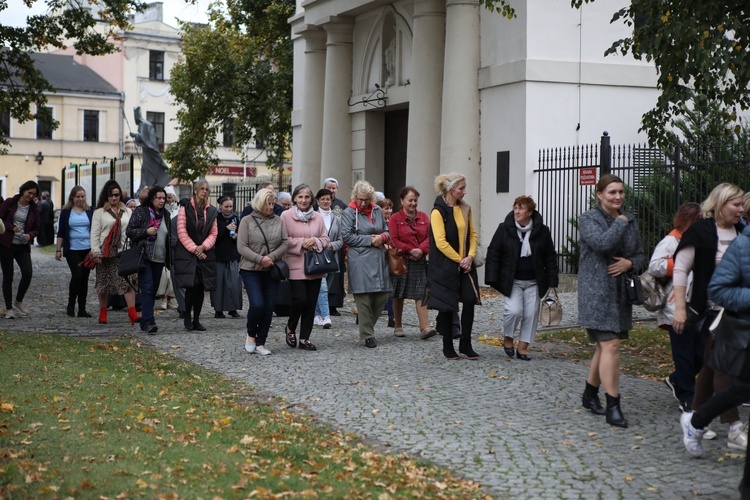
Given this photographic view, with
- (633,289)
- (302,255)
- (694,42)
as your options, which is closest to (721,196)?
(633,289)

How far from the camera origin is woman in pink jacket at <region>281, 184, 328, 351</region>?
40.0 ft

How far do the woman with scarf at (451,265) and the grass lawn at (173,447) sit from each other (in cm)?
244

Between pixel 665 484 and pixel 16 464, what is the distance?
387 cm

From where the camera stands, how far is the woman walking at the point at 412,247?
12.8m

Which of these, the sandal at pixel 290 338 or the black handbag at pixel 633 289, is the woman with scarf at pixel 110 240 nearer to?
the sandal at pixel 290 338

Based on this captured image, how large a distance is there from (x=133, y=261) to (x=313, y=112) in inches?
565

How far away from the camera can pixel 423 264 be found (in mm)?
13109

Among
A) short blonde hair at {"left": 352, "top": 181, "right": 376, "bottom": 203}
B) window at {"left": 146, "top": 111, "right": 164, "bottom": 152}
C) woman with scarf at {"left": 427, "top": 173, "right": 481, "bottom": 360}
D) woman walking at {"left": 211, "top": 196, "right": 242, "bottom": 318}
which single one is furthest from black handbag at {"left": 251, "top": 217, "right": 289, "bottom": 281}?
window at {"left": 146, "top": 111, "right": 164, "bottom": 152}

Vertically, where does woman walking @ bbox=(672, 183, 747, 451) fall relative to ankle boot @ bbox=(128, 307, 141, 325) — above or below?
above

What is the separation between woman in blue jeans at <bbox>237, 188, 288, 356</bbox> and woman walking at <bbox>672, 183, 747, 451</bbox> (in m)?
5.33

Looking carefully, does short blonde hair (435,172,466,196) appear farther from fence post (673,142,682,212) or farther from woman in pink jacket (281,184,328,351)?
fence post (673,142,682,212)

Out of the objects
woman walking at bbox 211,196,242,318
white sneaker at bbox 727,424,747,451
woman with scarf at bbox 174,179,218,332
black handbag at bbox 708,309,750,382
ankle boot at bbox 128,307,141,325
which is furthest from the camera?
woman walking at bbox 211,196,242,318

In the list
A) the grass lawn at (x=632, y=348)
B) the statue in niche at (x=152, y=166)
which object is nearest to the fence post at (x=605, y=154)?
the grass lawn at (x=632, y=348)

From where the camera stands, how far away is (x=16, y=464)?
251 inches
